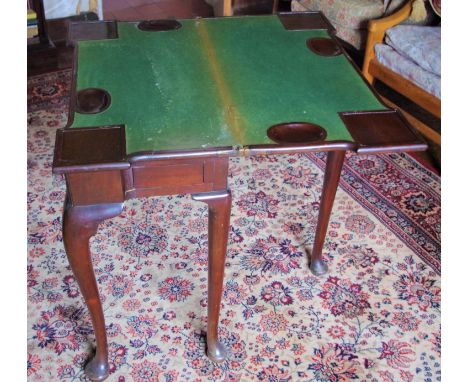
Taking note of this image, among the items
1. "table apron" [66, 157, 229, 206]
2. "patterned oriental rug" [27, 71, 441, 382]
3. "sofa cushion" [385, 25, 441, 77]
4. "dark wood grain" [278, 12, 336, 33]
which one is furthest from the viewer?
"sofa cushion" [385, 25, 441, 77]

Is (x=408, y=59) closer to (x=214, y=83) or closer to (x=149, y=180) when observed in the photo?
(x=214, y=83)

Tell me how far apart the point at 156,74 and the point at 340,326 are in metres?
1.19

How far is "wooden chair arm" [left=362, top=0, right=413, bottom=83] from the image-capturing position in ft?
10.4

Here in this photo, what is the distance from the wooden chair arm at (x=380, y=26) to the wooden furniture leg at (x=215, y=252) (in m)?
2.01

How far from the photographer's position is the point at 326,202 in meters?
2.13

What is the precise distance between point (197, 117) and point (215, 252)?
425mm

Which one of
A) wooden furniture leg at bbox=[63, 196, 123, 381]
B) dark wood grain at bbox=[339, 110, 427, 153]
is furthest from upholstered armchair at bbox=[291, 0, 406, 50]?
wooden furniture leg at bbox=[63, 196, 123, 381]

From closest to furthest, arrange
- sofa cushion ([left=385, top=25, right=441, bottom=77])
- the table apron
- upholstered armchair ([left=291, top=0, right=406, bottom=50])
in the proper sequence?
the table apron, sofa cushion ([left=385, top=25, right=441, bottom=77]), upholstered armchair ([left=291, top=0, right=406, bottom=50])

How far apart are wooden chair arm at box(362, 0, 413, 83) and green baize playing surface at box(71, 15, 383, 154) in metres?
1.13

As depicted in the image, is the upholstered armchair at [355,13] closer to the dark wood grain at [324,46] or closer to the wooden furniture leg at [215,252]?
the dark wood grain at [324,46]

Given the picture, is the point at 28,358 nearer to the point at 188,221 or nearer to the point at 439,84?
the point at 188,221

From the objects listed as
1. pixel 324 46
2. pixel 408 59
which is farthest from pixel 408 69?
pixel 324 46

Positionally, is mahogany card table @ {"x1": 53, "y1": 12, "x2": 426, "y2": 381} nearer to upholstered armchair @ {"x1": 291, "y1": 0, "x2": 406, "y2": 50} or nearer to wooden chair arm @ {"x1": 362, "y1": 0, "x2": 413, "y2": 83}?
wooden chair arm @ {"x1": 362, "y1": 0, "x2": 413, "y2": 83}

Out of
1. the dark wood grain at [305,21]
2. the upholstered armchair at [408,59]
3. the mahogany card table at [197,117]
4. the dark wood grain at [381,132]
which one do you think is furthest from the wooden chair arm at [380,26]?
the dark wood grain at [381,132]
